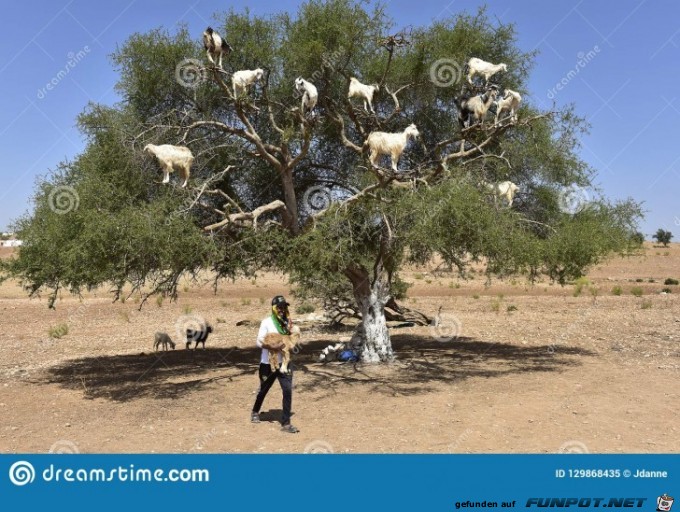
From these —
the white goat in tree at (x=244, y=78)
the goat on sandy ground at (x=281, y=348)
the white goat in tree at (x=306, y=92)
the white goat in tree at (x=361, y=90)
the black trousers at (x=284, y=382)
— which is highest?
the white goat in tree at (x=361, y=90)

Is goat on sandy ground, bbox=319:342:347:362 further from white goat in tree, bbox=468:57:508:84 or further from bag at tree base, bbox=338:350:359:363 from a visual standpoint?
white goat in tree, bbox=468:57:508:84

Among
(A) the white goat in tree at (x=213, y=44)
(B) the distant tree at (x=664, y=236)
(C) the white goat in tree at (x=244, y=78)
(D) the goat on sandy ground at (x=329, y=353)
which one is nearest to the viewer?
(A) the white goat in tree at (x=213, y=44)

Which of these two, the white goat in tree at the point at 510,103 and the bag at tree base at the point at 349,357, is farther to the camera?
the bag at tree base at the point at 349,357

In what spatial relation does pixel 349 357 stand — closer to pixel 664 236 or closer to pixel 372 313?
pixel 372 313

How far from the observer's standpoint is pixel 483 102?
12.1 metres

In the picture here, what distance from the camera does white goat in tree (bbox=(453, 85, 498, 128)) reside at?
39.2ft

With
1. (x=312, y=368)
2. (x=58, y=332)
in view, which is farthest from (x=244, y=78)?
(x=58, y=332)

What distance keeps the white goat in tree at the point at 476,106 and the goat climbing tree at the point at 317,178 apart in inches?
13.2

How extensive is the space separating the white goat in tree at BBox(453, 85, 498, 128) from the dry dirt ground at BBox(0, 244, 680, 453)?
17.4 feet

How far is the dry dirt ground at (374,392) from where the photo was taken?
839cm

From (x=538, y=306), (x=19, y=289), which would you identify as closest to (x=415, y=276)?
(x=538, y=306)

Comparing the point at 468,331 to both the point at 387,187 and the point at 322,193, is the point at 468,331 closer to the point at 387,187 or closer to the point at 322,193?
the point at 322,193

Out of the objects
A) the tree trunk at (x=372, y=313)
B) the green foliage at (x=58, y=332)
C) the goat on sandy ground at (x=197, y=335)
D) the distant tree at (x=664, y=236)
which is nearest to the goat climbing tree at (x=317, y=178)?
the tree trunk at (x=372, y=313)

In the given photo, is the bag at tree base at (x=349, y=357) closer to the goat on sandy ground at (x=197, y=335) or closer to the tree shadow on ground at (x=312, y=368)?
the tree shadow on ground at (x=312, y=368)
